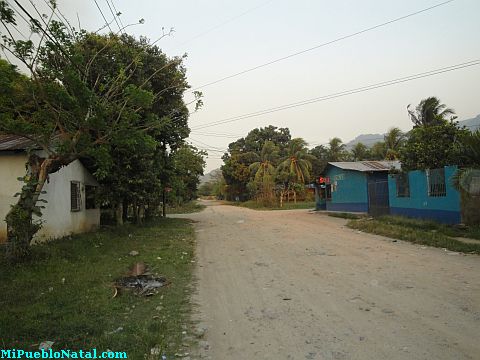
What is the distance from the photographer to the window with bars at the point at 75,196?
594 inches

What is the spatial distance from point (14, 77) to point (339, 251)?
9482 millimetres

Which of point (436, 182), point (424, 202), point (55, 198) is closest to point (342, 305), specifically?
point (55, 198)

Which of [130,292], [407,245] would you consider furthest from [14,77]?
[407,245]

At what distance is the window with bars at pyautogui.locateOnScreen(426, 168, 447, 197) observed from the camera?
51.5 feet

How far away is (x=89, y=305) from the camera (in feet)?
20.7

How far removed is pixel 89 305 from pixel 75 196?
10144 mm

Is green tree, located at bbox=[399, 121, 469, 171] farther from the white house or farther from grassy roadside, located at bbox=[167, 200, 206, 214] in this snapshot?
grassy roadside, located at bbox=[167, 200, 206, 214]

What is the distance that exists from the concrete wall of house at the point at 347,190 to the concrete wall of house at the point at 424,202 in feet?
14.7

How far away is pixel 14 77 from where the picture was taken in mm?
8602

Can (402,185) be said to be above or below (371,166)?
below

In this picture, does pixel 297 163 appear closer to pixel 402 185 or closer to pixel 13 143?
pixel 402 185

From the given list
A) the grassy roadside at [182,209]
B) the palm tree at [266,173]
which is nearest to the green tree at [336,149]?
the palm tree at [266,173]

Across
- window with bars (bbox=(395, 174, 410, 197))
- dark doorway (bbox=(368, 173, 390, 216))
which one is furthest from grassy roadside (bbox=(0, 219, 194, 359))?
dark doorway (bbox=(368, 173, 390, 216))

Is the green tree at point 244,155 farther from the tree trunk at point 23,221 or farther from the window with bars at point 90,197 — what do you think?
the tree trunk at point 23,221
